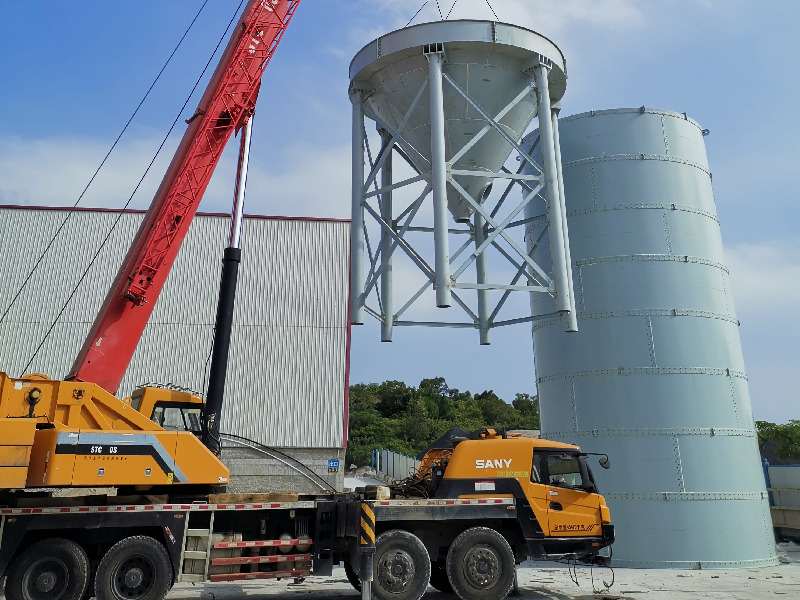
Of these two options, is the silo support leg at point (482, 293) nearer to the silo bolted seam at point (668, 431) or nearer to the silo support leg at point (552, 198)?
the silo support leg at point (552, 198)

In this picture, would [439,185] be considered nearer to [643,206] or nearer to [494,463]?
[494,463]

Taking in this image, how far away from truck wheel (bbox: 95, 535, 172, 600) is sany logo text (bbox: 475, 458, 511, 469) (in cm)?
470

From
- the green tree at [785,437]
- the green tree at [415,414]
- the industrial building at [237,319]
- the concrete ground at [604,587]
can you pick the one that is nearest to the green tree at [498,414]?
the green tree at [415,414]

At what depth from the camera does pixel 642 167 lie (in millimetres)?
14484

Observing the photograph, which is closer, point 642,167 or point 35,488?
point 35,488

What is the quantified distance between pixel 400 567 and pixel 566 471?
304 centimetres

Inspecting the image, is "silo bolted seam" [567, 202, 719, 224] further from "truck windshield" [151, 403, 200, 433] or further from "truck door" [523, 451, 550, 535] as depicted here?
"truck windshield" [151, 403, 200, 433]

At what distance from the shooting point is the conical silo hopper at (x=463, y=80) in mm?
10938

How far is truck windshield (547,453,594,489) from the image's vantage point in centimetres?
1027

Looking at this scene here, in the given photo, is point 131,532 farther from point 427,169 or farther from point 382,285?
point 427,169

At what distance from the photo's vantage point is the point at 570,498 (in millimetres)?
10203

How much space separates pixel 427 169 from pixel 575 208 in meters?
4.08

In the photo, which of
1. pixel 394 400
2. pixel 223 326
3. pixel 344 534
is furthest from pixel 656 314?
pixel 394 400

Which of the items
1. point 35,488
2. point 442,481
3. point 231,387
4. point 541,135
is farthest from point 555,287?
point 231,387
